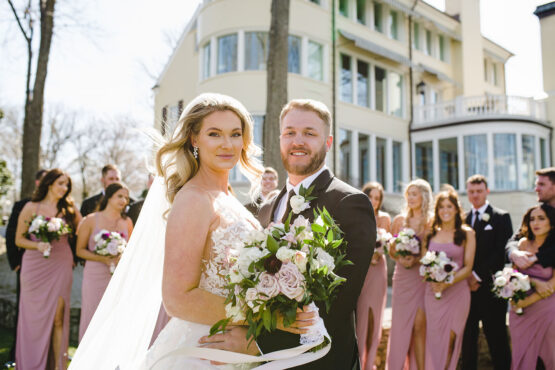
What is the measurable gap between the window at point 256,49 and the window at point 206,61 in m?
1.95

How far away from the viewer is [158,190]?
3.14 meters

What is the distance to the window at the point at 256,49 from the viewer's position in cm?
1795

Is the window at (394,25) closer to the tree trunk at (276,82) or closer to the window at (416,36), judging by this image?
the window at (416,36)

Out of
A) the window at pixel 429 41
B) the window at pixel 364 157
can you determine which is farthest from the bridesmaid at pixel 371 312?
the window at pixel 429 41

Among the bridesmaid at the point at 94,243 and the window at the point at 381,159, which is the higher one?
the window at the point at 381,159

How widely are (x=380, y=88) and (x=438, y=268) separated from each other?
705 inches

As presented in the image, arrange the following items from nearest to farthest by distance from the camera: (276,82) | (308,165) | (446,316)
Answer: (308,165) < (446,316) < (276,82)

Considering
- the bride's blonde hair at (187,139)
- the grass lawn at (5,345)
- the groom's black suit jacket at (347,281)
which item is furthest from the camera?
the grass lawn at (5,345)

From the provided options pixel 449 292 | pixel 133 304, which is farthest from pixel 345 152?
pixel 133 304

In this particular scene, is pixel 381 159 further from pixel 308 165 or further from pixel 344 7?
pixel 308 165

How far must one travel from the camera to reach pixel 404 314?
6.10 metres

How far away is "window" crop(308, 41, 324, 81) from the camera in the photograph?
19.3 m

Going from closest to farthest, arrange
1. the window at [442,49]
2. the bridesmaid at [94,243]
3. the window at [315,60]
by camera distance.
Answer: the bridesmaid at [94,243] → the window at [315,60] → the window at [442,49]

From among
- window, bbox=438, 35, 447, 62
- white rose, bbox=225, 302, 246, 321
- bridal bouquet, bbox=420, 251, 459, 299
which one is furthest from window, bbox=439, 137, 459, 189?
white rose, bbox=225, 302, 246, 321
